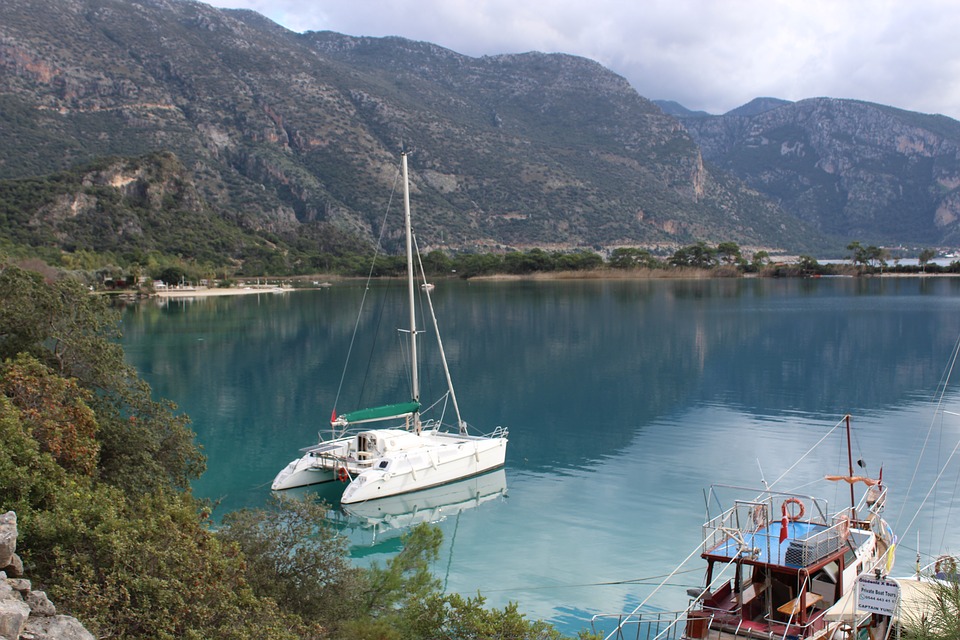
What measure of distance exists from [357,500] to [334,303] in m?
63.0

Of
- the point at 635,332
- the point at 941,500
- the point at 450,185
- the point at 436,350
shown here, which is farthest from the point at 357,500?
the point at 450,185

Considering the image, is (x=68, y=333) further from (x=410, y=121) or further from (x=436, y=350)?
(x=410, y=121)

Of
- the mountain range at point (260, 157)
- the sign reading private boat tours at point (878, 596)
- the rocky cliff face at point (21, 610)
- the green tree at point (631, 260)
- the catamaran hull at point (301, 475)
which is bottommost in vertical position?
the catamaran hull at point (301, 475)

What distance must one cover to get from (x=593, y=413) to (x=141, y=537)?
2096 centimetres

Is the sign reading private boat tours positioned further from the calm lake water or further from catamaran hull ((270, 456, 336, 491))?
catamaran hull ((270, 456, 336, 491))

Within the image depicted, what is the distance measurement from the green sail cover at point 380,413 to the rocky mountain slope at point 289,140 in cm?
11698

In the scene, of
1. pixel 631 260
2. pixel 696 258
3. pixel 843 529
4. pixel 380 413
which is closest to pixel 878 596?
pixel 843 529

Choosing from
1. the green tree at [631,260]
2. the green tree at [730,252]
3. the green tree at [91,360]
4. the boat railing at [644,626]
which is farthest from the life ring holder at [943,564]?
the green tree at [730,252]

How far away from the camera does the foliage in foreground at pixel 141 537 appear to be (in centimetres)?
773

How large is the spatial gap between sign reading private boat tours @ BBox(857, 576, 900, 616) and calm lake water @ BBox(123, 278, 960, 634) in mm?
3506

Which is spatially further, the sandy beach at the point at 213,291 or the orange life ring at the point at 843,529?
the sandy beach at the point at 213,291

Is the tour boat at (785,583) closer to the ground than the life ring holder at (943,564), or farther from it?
farther from it

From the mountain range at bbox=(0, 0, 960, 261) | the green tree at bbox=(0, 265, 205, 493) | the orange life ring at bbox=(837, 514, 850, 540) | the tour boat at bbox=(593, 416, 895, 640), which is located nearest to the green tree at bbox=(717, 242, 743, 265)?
the mountain range at bbox=(0, 0, 960, 261)

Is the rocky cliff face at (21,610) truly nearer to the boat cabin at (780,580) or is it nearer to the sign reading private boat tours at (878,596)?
the boat cabin at (780,580)
